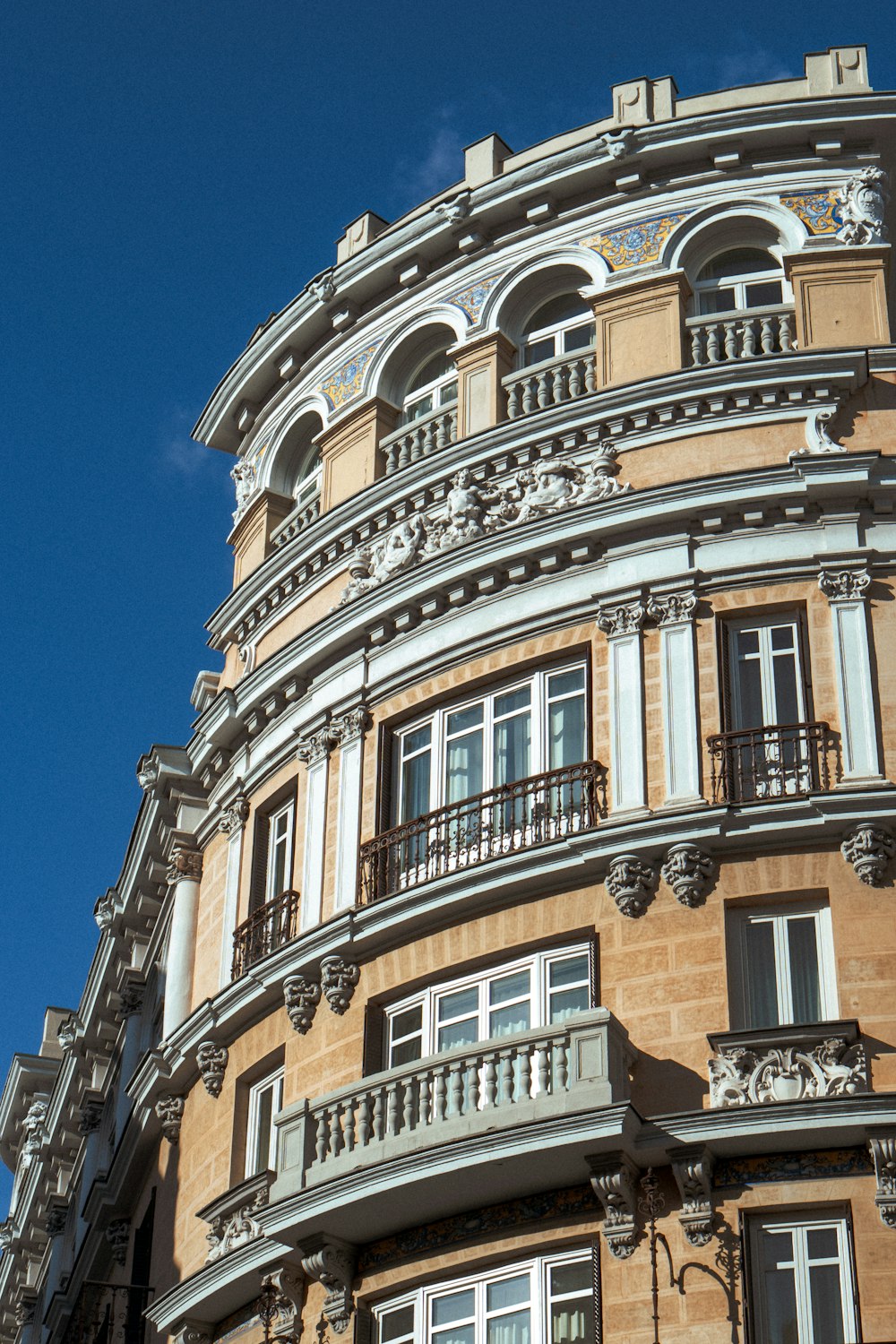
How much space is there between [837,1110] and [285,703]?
36.9 ft

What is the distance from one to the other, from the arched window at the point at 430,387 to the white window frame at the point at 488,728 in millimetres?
5143

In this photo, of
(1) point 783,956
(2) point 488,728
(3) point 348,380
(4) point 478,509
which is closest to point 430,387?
(3) point 348,380

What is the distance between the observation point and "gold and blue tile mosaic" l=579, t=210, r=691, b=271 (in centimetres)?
3175

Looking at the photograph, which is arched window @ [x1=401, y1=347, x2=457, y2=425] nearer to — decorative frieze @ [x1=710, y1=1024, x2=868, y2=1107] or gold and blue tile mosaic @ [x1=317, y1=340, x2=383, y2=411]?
gold and blue tile mosaic @ [x1=317, y1=340, x2=383, y2=411]

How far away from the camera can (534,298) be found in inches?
1304

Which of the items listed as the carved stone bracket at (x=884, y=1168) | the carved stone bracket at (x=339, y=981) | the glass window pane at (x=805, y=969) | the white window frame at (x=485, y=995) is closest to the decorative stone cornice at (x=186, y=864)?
the carved stone bracket at (x=339, y=981)

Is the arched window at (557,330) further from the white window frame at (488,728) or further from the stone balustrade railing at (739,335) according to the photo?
the white window frame at (488,728)

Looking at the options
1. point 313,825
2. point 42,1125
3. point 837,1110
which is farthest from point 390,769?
point 42,1125

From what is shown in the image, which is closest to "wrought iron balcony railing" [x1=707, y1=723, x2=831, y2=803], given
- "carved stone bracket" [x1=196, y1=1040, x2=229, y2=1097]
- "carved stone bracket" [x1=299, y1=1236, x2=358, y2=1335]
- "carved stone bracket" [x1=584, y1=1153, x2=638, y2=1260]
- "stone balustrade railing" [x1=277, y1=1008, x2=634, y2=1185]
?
"stone balustrade railing" [x1=277, y1=1008, x2=634, y2=1185]

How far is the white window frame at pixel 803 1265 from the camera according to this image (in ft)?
76.0

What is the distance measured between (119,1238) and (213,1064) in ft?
17.9

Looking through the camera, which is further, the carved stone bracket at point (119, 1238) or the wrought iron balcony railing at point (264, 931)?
the carved stone bracket at point (119, 1238)

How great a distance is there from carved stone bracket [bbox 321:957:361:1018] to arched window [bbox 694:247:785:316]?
9.72m

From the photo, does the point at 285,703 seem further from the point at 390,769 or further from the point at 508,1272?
the point at 508,1272
